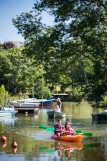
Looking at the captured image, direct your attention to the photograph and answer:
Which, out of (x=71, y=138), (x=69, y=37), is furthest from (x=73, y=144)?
(x=69, y=37)

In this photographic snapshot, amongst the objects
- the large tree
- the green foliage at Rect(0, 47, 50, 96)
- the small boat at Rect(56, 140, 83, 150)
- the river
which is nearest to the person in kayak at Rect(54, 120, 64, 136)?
the river

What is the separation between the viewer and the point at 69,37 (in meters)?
20.7

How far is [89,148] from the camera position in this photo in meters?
26.8

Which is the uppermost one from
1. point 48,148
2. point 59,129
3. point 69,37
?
point 69,37

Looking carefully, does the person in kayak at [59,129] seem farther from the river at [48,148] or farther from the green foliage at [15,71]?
the green foliage at [15,71]

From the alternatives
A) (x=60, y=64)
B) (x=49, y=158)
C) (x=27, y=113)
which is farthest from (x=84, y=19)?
(x=27, y=113)

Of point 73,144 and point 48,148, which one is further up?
point 73,144

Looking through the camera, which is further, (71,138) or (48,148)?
(71,138)

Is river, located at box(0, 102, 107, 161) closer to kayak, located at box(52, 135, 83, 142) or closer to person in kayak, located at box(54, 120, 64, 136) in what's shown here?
kayak, located at box(52, 135, 83, 142)

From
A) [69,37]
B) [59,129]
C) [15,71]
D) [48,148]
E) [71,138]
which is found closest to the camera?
[69,37]

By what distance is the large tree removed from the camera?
2002 cm

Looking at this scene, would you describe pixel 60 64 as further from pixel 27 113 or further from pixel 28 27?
pixel 27 113

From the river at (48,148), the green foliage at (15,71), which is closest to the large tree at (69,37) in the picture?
the river at (48,148)

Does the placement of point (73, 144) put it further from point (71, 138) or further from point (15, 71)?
point (15, 71)
